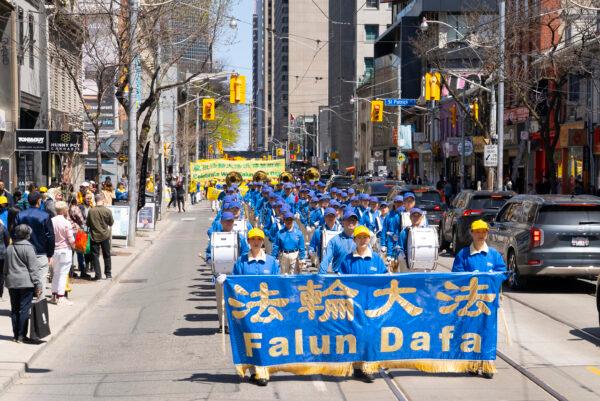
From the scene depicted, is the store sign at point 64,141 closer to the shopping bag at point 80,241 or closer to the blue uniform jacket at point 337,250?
the shopping bag at point 80,241

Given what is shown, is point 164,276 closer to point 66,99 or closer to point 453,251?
point 453,251

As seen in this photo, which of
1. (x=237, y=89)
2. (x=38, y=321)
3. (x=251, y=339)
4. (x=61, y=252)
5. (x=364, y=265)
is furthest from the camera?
(x=237, y=89)

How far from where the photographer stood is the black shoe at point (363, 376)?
10333 millimetres

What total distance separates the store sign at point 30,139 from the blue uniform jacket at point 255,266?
20994mm

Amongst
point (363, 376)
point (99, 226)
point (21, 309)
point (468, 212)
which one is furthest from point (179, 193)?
point (363, 376)

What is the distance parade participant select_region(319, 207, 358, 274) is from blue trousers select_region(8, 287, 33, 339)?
373 cm

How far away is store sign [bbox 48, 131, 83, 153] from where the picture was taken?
98.2 feet

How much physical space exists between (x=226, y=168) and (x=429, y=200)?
20.0 metres

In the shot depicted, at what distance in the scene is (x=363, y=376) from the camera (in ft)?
34.2

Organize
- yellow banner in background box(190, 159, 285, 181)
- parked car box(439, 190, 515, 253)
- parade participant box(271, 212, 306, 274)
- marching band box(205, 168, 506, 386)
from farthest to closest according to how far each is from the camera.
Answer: yellow banner in background box(190, 159, 285, 181) < parked car box(439, 190, 515, 253) < parade participant box(271, 212, 306, 274) < marching band box(205, 168, 506, 386)

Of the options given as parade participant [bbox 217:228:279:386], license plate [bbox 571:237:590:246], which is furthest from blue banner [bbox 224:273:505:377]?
license plate [bbox 571:237:590:246]

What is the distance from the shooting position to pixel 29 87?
36.8m

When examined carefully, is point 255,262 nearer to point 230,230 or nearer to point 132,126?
point 230,230

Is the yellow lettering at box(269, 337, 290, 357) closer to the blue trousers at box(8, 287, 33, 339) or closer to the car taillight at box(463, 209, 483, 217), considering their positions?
the blue trousers at box(8, 287, 33, 339)
